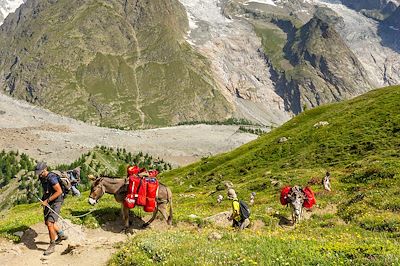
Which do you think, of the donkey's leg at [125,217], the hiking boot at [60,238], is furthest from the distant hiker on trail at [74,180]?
the donkey's leg at [125,217]

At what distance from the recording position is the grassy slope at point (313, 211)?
50.5 ft

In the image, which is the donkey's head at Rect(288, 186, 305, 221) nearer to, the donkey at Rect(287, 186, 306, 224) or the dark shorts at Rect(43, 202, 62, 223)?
the donkey at Rect(287, 186, 306, 224)

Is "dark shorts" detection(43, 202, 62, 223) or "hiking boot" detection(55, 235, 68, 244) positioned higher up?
"dark shorts" detection(43, 202, 62, 223)

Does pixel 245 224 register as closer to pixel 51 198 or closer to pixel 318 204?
pixel 318 204

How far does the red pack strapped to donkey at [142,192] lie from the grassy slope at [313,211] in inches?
86.8

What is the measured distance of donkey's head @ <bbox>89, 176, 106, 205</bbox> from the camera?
25.3 m

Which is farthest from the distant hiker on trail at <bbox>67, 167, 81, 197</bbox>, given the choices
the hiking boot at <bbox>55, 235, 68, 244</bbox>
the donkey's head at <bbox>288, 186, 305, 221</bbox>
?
the donkey's head at <bbox>288, 186, 305, 221</bbox>

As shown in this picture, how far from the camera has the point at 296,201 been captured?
32469 millimetres

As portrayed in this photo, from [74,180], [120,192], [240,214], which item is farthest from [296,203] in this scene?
[74,180]

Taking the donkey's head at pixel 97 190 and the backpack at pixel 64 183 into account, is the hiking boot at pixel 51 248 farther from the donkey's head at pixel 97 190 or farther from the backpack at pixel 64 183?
the donkey's head at pixel 97 190

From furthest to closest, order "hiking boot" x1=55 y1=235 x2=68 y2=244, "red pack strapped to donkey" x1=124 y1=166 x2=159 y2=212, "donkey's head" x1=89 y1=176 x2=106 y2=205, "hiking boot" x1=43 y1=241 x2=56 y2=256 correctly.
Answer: "donkey's head" x1=89 y1=176 x2=106 y2=205, "red pack strapped to donkey" x1=124 y1=166 x2=159 y2=212, "hiking boot" x1=55 y1=235 x2=68 y2=244, "hiking boot" x1=43 y1=241 x2=56 y2=256

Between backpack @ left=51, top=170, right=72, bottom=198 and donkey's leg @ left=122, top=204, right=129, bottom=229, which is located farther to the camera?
donkey's leg @ left=122, top=204, right=129, bottom=229

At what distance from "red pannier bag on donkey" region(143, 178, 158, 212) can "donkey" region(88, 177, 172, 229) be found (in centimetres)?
83

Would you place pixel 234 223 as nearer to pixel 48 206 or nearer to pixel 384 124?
pixel 48 206
